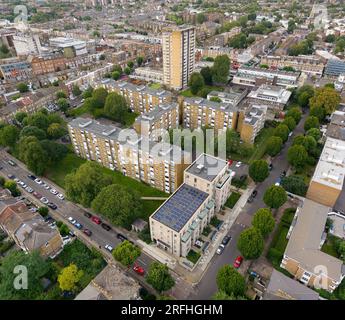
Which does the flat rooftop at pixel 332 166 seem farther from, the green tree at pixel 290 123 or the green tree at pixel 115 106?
the green tree at pixel 115 106

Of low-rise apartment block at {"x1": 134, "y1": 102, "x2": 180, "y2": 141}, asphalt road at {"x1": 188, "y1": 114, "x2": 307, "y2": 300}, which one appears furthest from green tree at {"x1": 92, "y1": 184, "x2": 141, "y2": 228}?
low-rise apartment block at {"x1": 134, "y1": 102, "x2": 180, "y2": 141}

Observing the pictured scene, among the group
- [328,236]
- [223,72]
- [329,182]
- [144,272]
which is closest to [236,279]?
[144,272]

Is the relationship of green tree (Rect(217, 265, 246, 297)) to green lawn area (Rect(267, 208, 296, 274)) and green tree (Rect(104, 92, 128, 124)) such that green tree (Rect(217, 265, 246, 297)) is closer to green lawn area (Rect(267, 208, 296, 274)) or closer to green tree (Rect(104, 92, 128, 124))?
green lawn area (Rect(267, 208, 296, 274))

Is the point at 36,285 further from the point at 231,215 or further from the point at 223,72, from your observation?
the point at 223,72

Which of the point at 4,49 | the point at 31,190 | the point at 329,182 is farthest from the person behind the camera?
the point at 4,49

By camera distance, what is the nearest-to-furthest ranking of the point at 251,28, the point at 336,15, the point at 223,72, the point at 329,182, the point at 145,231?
1. the point at 145,231
2. the point at 329,182
3. the point at 223,72
4. the point at 251,28
5. the point at 336,15

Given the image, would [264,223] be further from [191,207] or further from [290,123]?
[290,123]

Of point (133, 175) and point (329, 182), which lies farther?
point (133, 175)
